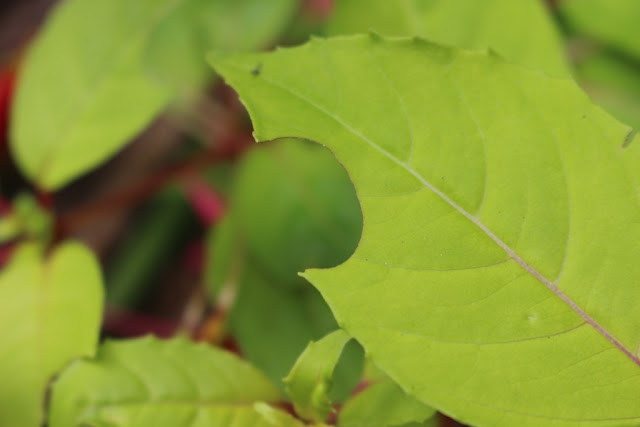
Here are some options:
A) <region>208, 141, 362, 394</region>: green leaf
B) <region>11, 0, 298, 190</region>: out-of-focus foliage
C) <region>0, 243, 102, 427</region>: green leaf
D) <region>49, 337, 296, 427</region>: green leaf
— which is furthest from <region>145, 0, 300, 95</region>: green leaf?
<region>49, 337, 296, 427</region>: green leaf

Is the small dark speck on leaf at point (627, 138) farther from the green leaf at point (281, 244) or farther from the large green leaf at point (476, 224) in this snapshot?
the green leaf at point (281, 244)

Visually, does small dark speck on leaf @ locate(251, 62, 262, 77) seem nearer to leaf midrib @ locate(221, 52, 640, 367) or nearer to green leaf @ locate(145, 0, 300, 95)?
leaf midrib @ locate(221, 52, 640, 367)

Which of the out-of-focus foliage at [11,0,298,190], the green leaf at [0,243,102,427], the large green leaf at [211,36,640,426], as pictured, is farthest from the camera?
the out-of-focus foliage at [11,0,298,190]

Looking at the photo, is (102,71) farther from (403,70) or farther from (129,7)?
(403,70)

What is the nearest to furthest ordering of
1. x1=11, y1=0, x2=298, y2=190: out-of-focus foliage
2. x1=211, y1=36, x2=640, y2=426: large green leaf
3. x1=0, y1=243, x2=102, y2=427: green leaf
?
x1=211, y1=36, x2=640, y2=426: large green leaf < x1=0, y1=243, x2=102, y2=427: green leaf < x1=11, y1=0, x2=298, y2=190: out-of-focus foliage

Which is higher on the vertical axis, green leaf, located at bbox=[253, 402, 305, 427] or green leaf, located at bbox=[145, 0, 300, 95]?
green leaf, located at bbox=[145, 0, 300, 95]

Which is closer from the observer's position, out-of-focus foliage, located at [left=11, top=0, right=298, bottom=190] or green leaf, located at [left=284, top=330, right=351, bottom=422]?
green leaf, located at [left=284, top=330, right=351, bottom=422]

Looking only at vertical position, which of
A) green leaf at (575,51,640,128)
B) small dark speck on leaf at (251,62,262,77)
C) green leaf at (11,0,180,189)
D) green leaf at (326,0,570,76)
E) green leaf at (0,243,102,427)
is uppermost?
green leaf at (326,0,570,76)
